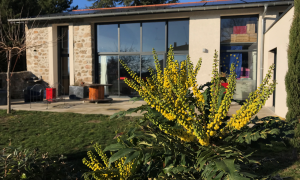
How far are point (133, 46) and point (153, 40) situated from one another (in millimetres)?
999

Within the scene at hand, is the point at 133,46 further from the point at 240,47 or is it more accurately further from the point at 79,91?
the point at 240,47

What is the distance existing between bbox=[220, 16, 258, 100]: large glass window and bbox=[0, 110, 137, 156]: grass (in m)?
5.51

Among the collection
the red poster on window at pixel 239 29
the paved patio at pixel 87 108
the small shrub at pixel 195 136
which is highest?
the red poster on window at pixel 239 29

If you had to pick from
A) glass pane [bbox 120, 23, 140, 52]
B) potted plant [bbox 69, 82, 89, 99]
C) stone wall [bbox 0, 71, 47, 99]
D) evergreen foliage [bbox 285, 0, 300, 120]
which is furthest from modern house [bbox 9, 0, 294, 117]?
evergreen foliage [bbox 285, 0, 300, 120]

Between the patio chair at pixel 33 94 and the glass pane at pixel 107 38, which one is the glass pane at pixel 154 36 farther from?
the patio chair at pixel 33 94

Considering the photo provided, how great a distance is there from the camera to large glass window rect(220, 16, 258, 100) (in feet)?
30.9

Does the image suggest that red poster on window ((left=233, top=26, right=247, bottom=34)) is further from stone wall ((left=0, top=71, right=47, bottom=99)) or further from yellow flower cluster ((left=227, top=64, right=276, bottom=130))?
stone wall ((left=0, top=71, right=47, bottom=99))

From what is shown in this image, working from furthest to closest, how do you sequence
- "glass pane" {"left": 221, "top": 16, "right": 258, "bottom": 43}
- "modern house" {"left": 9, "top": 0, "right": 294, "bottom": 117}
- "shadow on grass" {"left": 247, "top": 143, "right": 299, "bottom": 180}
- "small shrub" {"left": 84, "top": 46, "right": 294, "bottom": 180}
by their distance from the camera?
"glass pane" {"left": 221, "top": 16, "right": 258, "bottom": 43} → "modern house" {"left": 9, "top": 0, "right": 294, "bottom": 117} → "shadow on grass" {"left": 247, "top": 143, "right": 299, "bottom": 180} → "small shrub" {"left": 84, "top": 46, "right": 294, "bottom": 180}

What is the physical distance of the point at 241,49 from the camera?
9.57 metres

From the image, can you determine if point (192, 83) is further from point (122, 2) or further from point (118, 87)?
point (122, 2)

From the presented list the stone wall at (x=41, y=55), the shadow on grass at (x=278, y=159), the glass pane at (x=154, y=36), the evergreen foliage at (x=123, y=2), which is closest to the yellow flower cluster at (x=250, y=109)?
the shadow on grass at (x=278, y=159)

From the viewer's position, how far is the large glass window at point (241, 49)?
371 inches

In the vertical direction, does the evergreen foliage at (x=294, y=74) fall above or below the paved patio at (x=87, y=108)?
above

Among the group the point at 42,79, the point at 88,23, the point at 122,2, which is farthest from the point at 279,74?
the point at 122,2
